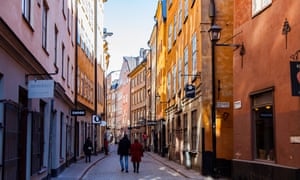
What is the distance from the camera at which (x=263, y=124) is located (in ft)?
45.5

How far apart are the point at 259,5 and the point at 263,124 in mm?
3485

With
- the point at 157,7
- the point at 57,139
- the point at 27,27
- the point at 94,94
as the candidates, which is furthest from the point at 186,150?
the point at 157,7

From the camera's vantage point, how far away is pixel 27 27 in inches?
476

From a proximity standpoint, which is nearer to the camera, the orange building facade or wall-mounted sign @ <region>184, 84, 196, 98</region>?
the orange building facade

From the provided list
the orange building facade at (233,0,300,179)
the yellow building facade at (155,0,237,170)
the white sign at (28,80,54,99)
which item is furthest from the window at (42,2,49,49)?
the yellow building facade at (155,0,237,170)

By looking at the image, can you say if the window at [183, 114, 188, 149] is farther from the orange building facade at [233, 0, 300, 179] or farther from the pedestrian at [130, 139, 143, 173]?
the orange building facade at [233, 0, 300, 179]

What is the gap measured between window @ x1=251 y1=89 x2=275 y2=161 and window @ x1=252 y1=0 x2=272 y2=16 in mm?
2420

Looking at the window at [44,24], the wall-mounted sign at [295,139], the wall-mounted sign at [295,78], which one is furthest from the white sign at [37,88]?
the wall-mounted sign at [295,139]

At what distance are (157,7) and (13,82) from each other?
3779 cm

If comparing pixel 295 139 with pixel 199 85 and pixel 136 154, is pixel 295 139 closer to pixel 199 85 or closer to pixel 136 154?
pixel 199 85

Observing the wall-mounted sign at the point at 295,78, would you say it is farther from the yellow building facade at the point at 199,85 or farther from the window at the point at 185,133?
the window at the point at 185,133

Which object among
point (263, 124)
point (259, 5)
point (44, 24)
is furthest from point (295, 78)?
point (44, 24)

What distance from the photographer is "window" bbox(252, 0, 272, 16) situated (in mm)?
13583

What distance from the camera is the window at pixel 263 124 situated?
1325cm
